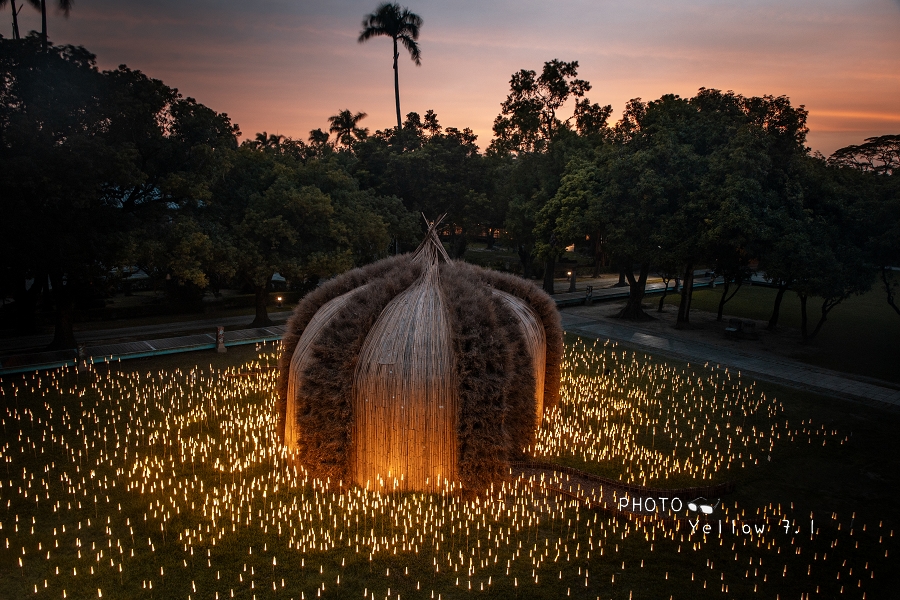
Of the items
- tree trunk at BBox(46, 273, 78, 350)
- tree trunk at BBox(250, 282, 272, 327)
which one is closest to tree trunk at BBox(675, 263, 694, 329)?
tree trunk at BBox(250, 282, 272, 327)

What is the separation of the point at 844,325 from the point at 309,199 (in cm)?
2391

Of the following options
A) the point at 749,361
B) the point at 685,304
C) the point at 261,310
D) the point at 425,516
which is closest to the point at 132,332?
the point at 261,310

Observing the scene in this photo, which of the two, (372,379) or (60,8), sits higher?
(60,8)

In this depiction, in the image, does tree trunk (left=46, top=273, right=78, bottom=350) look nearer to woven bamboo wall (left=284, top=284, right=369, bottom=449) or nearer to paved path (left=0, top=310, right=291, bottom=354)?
paved path (left=0, top=310, right=291, bottom=354)

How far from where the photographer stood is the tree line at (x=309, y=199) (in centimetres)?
1455

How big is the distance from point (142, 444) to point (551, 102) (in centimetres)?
2995

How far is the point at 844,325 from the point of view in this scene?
24.9m

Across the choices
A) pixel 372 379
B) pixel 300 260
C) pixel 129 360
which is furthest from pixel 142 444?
pixel 300 260

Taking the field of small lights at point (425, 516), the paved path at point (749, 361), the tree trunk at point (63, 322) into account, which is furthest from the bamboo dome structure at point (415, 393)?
the tree trunk at point (63, 322)

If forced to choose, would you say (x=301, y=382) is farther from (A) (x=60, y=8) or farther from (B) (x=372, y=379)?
(A) (x=60, y=8)

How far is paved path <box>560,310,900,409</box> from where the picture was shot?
15655 millimetres

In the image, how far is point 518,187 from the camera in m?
31.9

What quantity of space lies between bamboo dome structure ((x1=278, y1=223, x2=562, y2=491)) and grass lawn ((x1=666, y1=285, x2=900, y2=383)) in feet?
49.1

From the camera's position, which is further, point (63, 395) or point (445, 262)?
point (63, 395)
